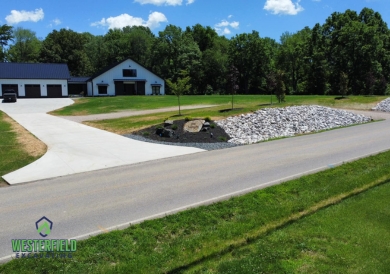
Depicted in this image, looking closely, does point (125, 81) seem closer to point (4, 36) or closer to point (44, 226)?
point (4, 36)

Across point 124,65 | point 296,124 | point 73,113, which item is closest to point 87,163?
point 296,124

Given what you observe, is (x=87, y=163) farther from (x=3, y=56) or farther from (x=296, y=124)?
(x=3, y=56)

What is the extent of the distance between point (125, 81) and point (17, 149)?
47080 mm

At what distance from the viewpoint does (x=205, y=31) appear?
281ft

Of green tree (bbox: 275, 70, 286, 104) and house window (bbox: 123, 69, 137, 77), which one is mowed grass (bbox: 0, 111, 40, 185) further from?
house window (bbox: 123, 69, 137, 77)

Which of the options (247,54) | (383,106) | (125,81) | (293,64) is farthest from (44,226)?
(293,64)

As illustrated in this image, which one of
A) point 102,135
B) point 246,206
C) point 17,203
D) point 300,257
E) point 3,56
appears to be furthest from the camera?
point 3,56

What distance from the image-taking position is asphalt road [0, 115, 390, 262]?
6.80 metres

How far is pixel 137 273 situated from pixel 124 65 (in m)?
58.3

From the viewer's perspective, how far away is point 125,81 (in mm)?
60000

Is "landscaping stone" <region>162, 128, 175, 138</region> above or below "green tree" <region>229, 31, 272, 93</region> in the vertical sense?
below

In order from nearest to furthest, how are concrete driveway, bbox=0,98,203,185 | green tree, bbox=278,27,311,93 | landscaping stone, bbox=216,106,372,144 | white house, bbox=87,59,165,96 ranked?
concrete driveway, bbox=0,98,203,185 → landscaping stone, bbox=216,106,372,144 → white house, bbox=87,59,165,96 → green tree, bbox=278,27,311,93

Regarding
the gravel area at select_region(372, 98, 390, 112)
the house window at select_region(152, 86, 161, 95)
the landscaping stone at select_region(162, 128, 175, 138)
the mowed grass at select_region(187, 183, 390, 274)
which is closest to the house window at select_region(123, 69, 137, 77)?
the house window at select_region(152, 86, 161, 95)

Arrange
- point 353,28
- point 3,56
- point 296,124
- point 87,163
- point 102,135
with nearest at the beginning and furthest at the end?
point 87,163
point 102,135
point 296,124
point 353,28
point 3,56
